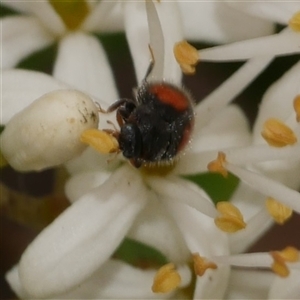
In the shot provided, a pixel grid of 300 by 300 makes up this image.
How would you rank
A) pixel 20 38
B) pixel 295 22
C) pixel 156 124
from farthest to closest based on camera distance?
pixel 20 38, pixel 295 22, pixel 156 124

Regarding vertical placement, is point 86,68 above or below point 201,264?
above

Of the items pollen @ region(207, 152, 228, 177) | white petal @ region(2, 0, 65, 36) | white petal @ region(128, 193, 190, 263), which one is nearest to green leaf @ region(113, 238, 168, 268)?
white petal @ region(128, 193, 190, 263)

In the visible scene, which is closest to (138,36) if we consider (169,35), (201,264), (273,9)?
(169,35)

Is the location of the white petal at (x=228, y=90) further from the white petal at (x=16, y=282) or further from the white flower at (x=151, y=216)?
the white petal at (x=16, y=282)

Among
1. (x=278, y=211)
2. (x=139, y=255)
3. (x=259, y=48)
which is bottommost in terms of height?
(x=139, y=255)

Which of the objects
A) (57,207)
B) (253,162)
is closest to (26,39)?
(57,207)

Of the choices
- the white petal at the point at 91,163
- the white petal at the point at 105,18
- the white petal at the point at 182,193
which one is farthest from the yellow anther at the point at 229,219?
the white petal at the point at 105,18

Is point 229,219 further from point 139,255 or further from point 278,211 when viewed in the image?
point 139,255
